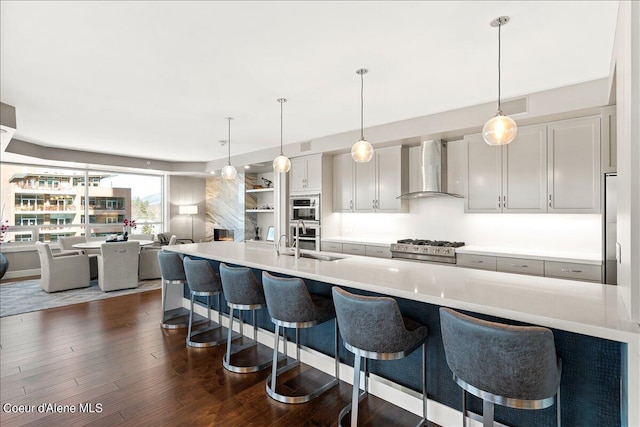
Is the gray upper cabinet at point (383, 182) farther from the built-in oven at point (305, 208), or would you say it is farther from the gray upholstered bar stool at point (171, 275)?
the gray upholstered bar stool at point (171, 275)

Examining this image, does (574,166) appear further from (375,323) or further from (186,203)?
(186,203)

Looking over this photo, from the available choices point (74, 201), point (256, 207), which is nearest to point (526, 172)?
point (256, 207)

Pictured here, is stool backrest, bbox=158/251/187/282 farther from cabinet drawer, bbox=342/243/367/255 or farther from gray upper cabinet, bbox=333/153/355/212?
gray upper cabinet, bbox=333/153/355/212

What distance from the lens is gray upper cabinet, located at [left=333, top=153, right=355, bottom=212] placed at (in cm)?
557

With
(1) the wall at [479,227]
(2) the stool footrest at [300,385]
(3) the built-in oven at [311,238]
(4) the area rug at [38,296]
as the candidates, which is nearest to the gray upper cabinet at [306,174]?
(3) the built-in oven at [311,238]

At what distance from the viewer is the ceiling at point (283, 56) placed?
2.12m

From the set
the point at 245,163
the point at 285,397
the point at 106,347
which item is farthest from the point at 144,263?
the point at 285,397

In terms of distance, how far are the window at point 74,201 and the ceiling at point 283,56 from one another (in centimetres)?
379

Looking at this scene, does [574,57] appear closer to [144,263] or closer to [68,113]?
[68,113]

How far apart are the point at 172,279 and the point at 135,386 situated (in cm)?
131

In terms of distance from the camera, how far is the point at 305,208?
5898mm

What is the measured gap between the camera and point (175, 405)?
91.7 inches

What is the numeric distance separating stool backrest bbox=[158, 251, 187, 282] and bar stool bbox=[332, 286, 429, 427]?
7.65 feet

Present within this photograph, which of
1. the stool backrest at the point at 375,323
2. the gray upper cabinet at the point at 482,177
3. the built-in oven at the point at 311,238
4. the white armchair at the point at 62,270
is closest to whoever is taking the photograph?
the stool backrest at the point at 375,323
